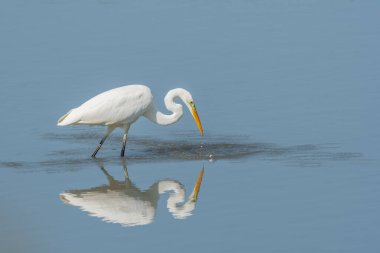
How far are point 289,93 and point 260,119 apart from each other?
127 centimetres

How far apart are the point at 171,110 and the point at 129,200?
2735 mm

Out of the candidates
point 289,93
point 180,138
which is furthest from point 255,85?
point 180,138

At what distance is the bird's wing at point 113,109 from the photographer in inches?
547

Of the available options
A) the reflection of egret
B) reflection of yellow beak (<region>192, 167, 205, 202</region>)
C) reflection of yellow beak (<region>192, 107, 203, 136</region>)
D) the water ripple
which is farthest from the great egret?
reflection of yellow beak (<region>192, 167, 205, 202</region>)

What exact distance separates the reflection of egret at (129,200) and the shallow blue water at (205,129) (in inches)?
1.3

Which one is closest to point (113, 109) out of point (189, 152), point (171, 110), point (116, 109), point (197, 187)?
point (116, 109)

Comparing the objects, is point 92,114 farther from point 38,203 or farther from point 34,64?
point 34,64

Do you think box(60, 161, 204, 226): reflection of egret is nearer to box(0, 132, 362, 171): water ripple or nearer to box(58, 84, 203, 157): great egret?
box(0, 132, 362, 171): water ripple

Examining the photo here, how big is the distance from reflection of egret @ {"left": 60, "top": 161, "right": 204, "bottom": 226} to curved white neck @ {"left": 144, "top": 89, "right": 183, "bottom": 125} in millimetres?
1650

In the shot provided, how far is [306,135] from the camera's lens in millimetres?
14484

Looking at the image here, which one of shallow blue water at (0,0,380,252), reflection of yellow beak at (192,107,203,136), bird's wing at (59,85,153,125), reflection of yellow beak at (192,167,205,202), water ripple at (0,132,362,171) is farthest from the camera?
reflection of yellow beak at (192,107,203,136)

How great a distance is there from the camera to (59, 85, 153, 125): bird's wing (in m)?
13.9

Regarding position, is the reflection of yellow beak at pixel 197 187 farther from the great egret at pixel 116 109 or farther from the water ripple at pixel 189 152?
the great egret at pixel 116 109

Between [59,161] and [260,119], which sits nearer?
[59,161]
